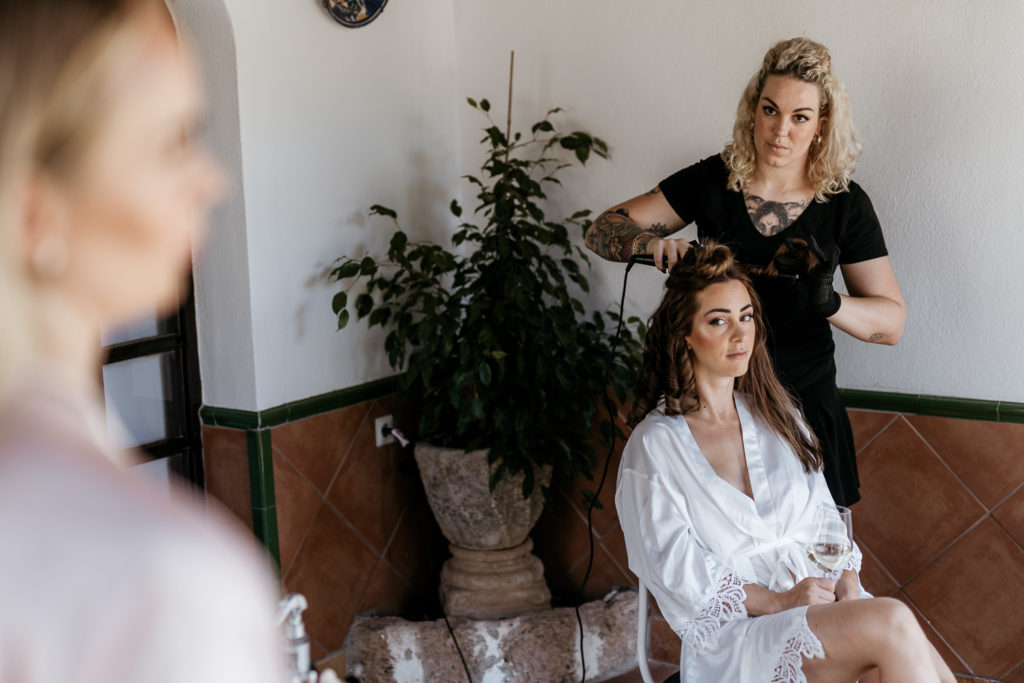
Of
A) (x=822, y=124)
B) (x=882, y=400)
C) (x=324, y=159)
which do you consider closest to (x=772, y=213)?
(x=822, y=124)

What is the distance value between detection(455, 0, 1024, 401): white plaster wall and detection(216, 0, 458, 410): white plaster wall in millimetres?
574

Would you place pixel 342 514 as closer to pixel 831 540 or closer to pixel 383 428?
pixel 383 428

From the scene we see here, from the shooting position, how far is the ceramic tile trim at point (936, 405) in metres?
2.54

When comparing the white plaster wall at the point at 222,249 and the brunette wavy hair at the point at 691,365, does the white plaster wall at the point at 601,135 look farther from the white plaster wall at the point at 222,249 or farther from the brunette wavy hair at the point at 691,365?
the brunette wavy hair at the point at 691,365

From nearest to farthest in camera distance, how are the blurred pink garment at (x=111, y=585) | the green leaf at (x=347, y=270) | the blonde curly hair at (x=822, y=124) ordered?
the blurred pink garment at (x=111, y=585)
the blonde curly hair at (x=822, y=124)
the green leaf at (x=347, y=270)

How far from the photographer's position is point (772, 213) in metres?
2.21

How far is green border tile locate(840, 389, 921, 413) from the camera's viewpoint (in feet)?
8.71

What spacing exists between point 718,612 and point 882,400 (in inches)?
42.1

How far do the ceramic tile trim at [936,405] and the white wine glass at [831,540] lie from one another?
3.39 feet

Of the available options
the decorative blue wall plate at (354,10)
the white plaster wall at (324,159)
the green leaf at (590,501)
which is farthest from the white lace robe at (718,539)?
the decorative blue wall plate at (354,10)

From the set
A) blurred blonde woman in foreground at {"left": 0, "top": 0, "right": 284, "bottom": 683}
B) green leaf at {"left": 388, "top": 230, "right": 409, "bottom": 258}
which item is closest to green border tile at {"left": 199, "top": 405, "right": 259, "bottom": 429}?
green leaf at {"left": 388, "top": 230, "right": 409, "bottom": 258}

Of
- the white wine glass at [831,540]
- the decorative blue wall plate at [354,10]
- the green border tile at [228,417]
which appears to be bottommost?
the white wine glass at [831,540]

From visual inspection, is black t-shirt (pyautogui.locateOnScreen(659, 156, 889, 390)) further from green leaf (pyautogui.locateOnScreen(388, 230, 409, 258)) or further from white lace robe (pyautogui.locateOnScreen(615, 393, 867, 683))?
green leaf (pyautogui.locateOnScreen(388, 230, 409, 258))

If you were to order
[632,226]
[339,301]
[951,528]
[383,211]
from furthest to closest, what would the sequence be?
1. [383,211]
2. [339,301]
3. [951,528]
4. [632,226]
